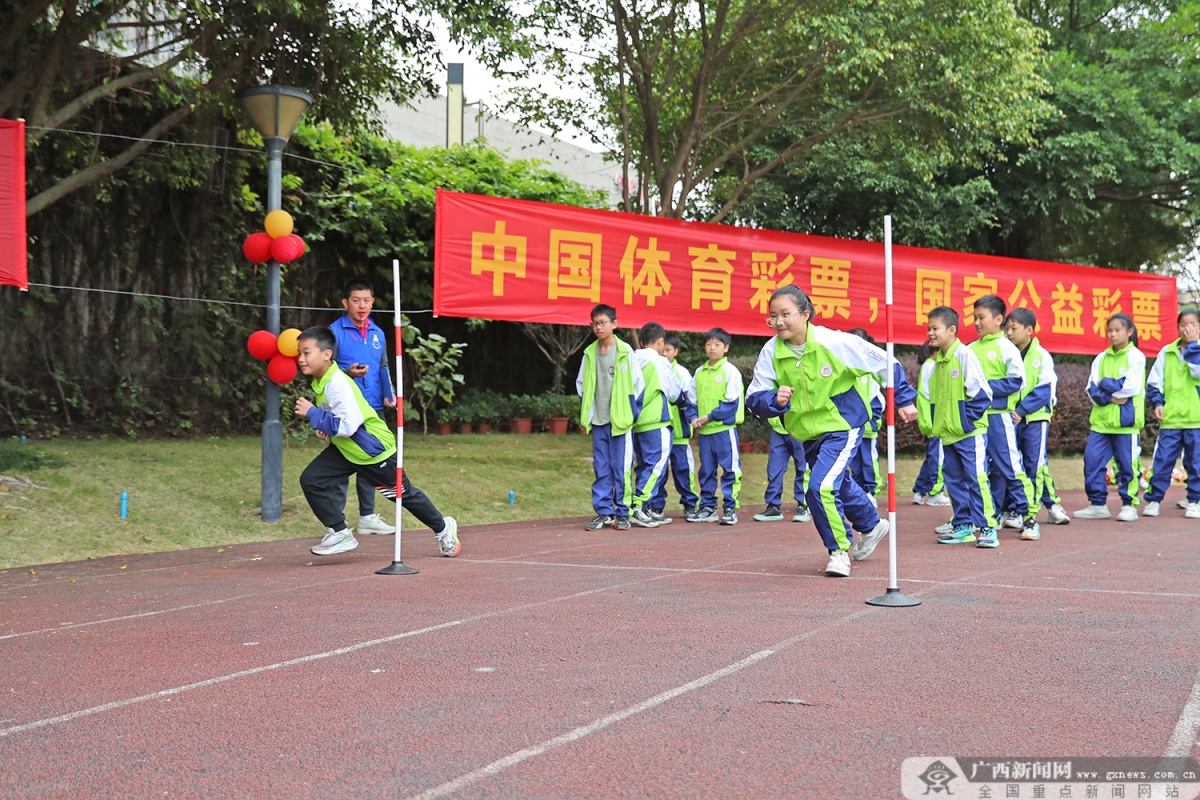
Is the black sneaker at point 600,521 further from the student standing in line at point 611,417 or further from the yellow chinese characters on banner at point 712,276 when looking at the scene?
the yellow chinese characters on banner at point 712,276

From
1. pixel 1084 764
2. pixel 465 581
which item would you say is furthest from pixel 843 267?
pixel 1084 764

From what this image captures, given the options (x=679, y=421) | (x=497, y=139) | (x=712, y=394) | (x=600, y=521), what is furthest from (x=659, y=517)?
(x=497, y=139)

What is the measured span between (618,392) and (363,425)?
295 cm

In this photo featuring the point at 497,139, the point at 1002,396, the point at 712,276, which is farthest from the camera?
the point at 497,139

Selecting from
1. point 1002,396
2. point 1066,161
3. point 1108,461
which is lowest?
point 1108,461

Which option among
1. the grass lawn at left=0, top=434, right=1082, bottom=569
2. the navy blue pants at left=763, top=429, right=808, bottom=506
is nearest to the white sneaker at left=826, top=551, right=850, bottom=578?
the navy blue pants at left=763, top=429, right=808, bottom=506

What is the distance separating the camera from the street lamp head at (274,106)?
966 centimetres

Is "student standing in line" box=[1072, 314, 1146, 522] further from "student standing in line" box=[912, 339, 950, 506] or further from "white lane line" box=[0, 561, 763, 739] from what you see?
"white lane line" box=[0, 561, 763, 739]

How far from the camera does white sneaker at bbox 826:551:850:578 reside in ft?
21.6

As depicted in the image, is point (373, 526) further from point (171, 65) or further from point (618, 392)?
point (171, 65)

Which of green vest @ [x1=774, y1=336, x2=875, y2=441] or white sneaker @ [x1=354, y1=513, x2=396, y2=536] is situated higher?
green vest @ [x1=774, y1=336, x2=875, y2=441]

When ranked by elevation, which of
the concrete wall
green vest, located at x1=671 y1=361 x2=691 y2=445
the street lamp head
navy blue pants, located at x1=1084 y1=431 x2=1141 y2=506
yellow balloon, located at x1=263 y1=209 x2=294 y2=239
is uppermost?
the concrete wall

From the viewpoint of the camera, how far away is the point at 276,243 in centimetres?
962

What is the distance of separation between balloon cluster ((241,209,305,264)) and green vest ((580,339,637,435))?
2.68 metres
